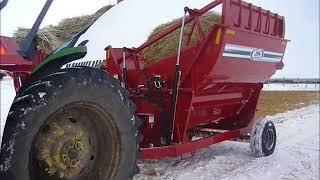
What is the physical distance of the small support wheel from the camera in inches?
252

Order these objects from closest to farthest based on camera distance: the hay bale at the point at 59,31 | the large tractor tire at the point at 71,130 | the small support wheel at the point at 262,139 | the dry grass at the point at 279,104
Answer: the large tractor tire at the point at 71,130 → the hay bale at the point at 59,31 → the small support wheel at the point at 262,139 → the dry grass at the point at 279,104

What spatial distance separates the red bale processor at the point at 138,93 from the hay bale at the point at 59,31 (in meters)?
0.15

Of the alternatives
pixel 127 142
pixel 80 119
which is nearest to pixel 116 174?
pixel 127 142

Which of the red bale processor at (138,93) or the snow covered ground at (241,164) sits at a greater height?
the red bale processor at (138,93)

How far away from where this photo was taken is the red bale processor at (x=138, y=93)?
9.50 feet

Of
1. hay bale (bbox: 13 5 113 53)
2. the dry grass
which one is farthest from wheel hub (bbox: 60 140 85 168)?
→ the dry grass

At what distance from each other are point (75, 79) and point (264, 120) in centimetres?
439

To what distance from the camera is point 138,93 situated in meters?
5.56

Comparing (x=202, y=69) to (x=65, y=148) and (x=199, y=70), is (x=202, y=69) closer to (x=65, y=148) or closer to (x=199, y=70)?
(x=199, y=70)

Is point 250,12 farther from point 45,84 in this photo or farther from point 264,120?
point 45,84

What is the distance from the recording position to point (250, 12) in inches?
220

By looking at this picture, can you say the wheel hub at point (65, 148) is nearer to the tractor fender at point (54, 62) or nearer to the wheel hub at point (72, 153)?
the wheel hub at point (72, 153)

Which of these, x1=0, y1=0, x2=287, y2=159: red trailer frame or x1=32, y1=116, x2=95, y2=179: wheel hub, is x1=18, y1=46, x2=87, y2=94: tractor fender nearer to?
x1=32, y1=116, x2=95, y2=179: wheel hub

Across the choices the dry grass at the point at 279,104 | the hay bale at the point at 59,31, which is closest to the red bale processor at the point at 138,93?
the hay bale at the point at 59,31
